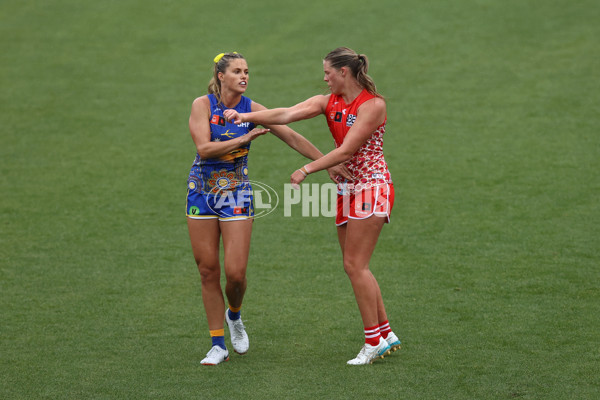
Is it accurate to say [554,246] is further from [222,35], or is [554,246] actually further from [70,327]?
[222,35]

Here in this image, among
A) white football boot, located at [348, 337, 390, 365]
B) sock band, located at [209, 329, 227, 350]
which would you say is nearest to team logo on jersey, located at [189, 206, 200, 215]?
sock band, located at [209, 329, 227, 350]

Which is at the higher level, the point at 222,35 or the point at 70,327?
the point at 222,35

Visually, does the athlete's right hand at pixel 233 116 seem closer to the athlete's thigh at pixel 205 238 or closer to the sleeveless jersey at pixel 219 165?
the sleeveless jersey at pixel 219 165

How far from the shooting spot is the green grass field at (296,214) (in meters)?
4.90

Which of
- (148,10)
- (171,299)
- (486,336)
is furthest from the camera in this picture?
(148,10)

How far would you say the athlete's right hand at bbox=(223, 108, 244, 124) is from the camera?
4809 millimetres

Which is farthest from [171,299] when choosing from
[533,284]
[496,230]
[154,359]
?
[496,230]

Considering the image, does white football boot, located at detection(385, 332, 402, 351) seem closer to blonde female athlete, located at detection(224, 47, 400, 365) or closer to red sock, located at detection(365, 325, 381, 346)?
blonde female athlete, located at detection(224, 47, 400, 365)

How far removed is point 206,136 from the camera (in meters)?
4.88

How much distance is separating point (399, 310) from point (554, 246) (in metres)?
2.37

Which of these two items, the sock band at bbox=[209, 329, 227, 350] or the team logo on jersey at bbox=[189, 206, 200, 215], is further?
the sock band at bbox=[209, 329, 227, 350]

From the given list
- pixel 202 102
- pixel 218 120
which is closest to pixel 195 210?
pixel 218 120

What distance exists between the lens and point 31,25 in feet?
51.3

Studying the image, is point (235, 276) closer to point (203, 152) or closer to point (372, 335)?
point (203, 152)
